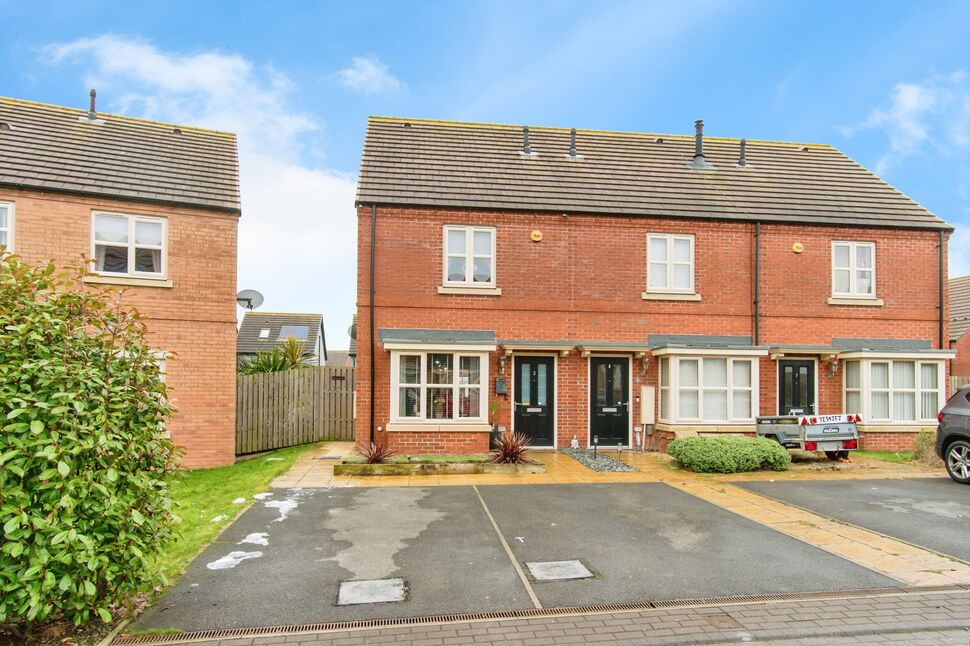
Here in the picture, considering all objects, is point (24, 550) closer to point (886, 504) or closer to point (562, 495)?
point (562, 495)

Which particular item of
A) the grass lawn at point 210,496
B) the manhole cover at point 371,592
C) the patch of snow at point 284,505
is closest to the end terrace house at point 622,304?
the grass lawn at point 210,496

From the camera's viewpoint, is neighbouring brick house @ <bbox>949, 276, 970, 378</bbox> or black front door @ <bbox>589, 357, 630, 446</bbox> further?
neighbouring brick house @ <bbox>949, 276, 970, 378</bbox>

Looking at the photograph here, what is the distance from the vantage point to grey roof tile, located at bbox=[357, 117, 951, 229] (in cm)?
1494

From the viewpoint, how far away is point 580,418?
14508mm

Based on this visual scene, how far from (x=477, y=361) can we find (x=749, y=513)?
6457 mm

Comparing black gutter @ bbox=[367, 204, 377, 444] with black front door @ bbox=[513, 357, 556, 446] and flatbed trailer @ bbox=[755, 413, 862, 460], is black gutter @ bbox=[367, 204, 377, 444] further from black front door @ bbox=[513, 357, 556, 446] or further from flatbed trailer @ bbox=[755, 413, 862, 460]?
flatbed trailer @ bbox=[755, 413, 862, 460]

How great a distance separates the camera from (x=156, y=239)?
13.1 metres

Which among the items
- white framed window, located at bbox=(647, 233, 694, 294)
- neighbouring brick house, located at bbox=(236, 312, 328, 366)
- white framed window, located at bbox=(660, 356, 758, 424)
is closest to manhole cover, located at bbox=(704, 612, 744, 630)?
white framed window, located at bbox=(660, 356, 758, 424)

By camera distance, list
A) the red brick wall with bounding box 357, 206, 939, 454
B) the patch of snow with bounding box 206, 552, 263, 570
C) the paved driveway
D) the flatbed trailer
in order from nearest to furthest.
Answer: the paved driveway → the patch of snow with bounding box 206, 552, 263, 570 → the flatbed trailer → the red brick wall with bounding box 357, 206, 939, 454

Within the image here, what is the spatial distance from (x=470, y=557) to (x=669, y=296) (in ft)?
33.6

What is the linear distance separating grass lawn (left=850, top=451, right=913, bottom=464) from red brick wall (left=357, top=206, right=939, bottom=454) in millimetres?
1342

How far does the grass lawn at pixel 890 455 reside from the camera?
13516 mm

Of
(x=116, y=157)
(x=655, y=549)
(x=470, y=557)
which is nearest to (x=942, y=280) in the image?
(x=655, y=549)

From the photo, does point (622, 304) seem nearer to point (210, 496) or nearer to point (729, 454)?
point (729, 454)
